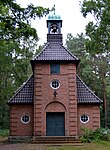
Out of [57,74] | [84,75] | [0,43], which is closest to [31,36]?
[0,43]

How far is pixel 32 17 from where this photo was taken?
11578mm

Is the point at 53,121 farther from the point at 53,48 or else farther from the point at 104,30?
the point at 104,30

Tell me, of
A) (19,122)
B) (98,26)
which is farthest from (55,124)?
(98,26)

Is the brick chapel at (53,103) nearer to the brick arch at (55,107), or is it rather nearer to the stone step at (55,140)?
the brick arch at (55,107)

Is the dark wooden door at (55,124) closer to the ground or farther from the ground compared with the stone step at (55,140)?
farther from the ground

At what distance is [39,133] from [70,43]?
102 ft

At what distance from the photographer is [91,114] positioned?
2473 cm

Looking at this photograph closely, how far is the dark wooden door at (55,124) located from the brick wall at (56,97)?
0.46 m

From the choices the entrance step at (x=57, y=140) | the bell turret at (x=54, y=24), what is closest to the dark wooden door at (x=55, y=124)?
the entrance step at (x=57, y=140)

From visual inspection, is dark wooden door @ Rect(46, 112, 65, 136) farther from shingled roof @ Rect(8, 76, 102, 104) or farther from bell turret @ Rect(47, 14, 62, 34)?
bell turret @ Rect(47, 14, 62, 34)

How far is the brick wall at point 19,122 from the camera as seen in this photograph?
2433 cm

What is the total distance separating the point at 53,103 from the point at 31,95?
238cm

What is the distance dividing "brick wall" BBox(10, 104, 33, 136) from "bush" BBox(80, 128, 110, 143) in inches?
189

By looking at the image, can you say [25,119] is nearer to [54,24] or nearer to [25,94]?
[25,94]
